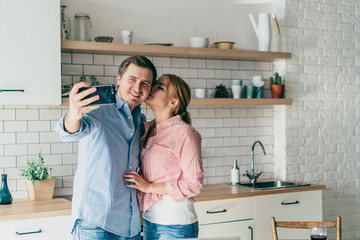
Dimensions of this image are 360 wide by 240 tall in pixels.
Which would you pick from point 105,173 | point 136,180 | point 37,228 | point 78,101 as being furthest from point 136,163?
point 37,228

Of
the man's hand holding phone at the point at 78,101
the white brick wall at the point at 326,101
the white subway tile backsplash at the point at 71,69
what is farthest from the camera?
the white brick wall at the point at 326,101

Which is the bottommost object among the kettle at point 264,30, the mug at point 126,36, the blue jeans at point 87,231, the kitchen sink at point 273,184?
the kitchen sink at point 273,184

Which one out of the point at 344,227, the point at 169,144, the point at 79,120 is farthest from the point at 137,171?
the point at 344,227

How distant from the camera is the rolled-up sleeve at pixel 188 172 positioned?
7.73 feet

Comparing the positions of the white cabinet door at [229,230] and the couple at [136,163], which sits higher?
the couple at [136,163]

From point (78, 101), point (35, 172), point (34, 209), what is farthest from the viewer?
point (35, 172)

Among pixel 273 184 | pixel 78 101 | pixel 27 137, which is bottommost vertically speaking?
pixel 273 184

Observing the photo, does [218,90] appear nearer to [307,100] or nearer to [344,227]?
[307,100]

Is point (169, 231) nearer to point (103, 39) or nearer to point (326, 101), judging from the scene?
point (103, 39)

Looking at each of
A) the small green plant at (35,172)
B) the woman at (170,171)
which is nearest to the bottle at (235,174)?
the small green plant at (35,172)

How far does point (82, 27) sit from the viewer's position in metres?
3.88

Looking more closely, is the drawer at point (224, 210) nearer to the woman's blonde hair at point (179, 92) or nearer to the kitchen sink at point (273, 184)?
the kitchen sink at point (273, 184)

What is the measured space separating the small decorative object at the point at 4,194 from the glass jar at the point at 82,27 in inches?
Result: 50.7

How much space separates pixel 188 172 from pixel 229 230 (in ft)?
5.60
